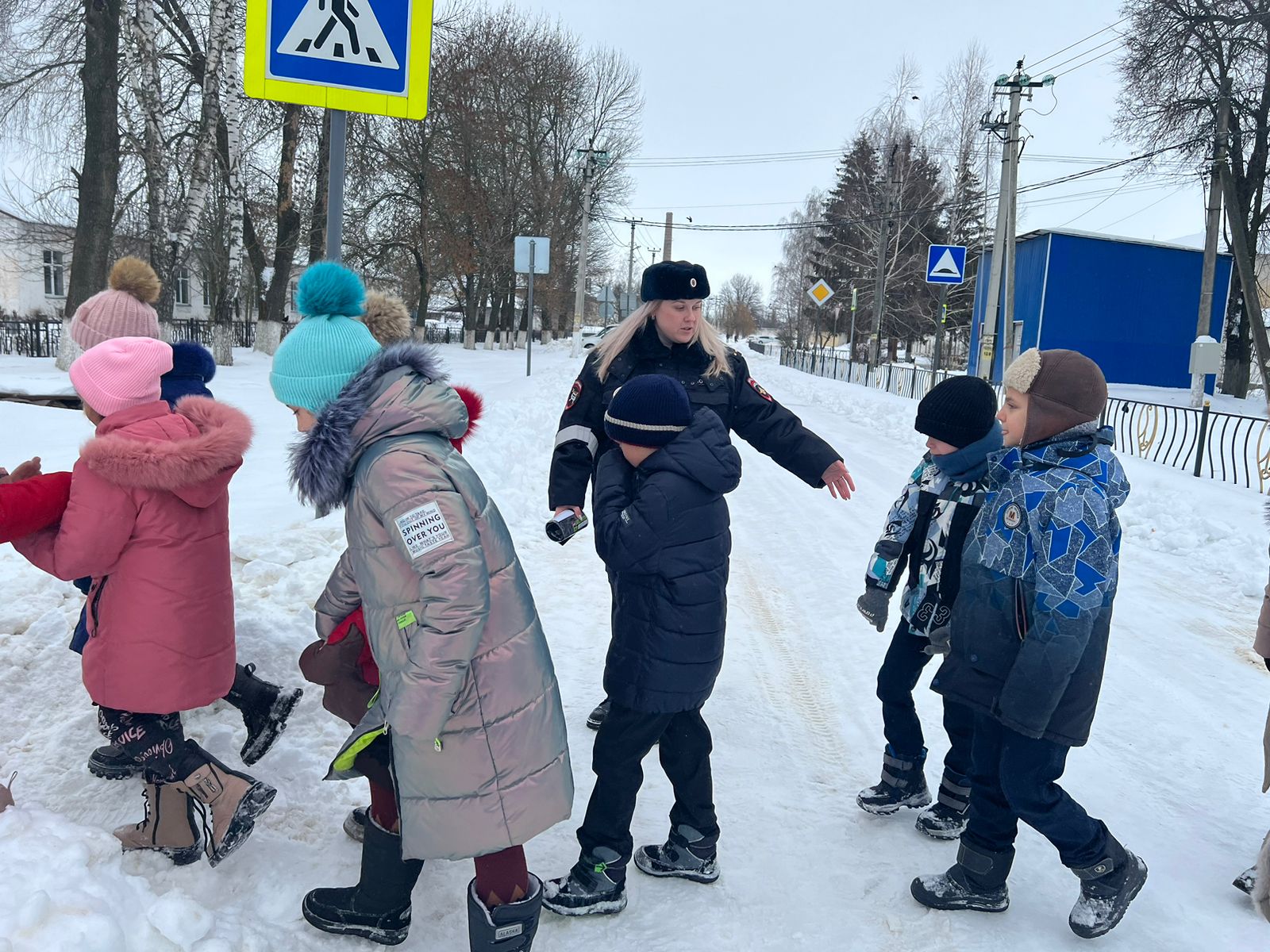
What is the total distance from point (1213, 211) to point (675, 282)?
21.3m

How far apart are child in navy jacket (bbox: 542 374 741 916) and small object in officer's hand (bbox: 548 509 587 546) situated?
0.51 feet

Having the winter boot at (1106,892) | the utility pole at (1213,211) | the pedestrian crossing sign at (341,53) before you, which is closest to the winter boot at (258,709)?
the pedestrian crossing sign at (341,53)

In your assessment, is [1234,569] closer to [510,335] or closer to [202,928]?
[202,928]

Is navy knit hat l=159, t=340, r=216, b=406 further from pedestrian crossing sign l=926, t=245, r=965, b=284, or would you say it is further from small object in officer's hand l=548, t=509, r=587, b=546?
pedestrian crossing sign l=926, t=245, r=965, b=284

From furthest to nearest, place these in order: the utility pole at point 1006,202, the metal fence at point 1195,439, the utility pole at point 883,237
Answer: the utility pole at point 883,237
the utility pole at point 1006,202
the metal fence at point 1195,439

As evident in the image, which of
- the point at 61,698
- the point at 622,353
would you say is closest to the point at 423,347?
the point at 622,353

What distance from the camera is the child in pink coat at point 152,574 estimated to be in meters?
2.44

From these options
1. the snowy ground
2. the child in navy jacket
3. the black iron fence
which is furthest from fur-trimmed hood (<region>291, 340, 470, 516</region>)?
the black iron fence

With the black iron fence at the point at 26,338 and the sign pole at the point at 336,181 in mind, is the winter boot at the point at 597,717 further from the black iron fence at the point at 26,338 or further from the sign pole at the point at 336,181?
the black iron fence at the point at 26,338

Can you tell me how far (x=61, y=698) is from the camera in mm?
3359

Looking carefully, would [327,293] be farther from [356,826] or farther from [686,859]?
[686,859]

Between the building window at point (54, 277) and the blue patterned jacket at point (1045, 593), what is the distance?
42563 mm

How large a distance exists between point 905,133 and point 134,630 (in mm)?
36582

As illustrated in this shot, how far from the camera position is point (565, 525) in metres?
2.81
